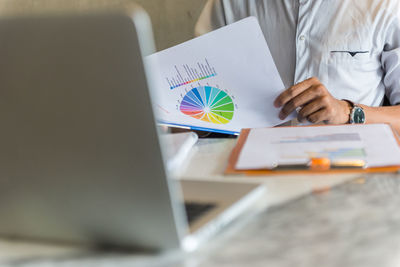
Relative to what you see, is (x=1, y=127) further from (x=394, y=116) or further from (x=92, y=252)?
(x=394, y=116)

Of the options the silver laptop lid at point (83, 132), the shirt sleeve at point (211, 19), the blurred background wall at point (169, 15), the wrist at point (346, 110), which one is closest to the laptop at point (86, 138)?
the silver laptop lid at point (83, 132)

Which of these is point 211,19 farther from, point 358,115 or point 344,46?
point 358,115

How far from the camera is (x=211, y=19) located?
1.83 m

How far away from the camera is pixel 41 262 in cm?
62

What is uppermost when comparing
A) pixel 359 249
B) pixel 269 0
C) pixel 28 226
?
pixel 269 0

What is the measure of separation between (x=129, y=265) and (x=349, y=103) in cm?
104

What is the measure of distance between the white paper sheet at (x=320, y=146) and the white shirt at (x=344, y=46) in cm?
59

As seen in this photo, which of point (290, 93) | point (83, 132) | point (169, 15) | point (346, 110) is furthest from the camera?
point (169, 15)

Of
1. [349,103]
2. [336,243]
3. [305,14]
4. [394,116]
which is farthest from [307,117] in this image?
[336,243]

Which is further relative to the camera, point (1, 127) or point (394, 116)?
point (394, 116)

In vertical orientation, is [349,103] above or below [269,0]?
below

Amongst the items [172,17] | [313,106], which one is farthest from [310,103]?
[172,17]

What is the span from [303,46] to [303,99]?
415mm

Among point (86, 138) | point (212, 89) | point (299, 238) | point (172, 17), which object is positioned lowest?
point (299, 238)
